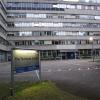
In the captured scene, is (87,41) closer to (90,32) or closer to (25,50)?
(90,32)

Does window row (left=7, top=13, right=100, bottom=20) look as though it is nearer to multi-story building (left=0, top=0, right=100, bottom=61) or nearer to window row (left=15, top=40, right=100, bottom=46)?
multi-story building (left=0, top=0, right=100, bottom=61)

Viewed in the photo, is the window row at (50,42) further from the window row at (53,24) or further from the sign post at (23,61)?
the sign post at (23,61)

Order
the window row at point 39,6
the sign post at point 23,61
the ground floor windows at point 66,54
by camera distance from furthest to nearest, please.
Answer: the ground floor windows at point 66,54
the window row at point 39,6
the sign post at point 23,61

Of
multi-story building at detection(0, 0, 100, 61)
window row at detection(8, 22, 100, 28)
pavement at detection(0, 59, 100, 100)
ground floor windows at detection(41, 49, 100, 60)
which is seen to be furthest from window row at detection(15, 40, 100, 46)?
pavement at detection(0, 59, 100, 100)

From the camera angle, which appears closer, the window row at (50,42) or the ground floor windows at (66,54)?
the window row at (50,42)

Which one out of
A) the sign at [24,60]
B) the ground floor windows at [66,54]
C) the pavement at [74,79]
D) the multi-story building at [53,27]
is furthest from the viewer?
the ground floor windows at [66,54]

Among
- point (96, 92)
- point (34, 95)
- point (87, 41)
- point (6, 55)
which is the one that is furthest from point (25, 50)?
point (87, 41)

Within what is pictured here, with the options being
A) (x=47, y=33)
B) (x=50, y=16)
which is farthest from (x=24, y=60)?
(x=50, y=16)

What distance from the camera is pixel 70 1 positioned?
7700 centimetres

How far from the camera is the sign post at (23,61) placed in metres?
11.2

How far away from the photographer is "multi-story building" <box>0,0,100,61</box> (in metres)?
73.2

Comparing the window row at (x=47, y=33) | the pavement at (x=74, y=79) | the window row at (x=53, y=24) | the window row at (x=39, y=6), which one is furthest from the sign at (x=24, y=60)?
the window row at (x=39, y=6)

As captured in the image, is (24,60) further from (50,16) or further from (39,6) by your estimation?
(39,6)

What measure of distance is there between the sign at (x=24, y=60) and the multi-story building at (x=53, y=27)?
57993mm
